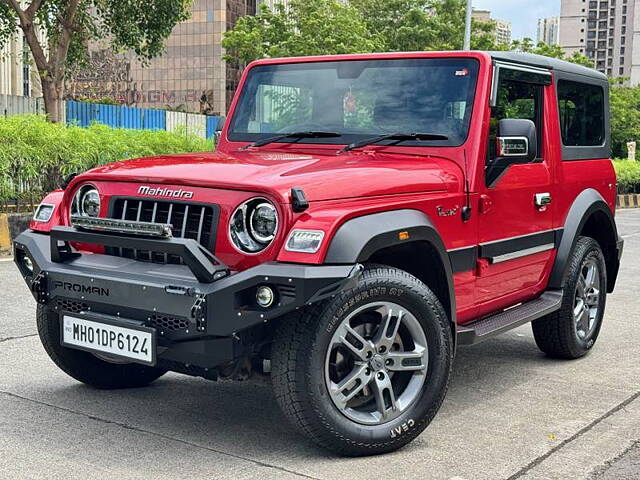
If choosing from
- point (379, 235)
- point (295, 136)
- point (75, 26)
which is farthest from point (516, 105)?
point (75, 26)

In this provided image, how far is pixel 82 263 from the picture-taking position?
4.32 metres

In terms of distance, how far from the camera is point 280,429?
4.61 m

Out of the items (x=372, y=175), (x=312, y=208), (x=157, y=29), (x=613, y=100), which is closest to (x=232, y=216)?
(x=312, y=208)

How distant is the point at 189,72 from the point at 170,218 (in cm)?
9081

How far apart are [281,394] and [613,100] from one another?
1964 inches

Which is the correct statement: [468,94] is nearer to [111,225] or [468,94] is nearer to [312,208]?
[312,208]

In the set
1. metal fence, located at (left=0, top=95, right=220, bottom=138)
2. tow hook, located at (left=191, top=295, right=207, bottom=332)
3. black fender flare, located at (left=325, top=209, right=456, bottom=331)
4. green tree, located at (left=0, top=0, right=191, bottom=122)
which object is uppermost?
green tree, located at (left=0, top=0, right=191, bottom=122)

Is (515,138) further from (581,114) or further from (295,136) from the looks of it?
(581,114)

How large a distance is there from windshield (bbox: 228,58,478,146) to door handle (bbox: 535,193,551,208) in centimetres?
80

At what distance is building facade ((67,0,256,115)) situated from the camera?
86188mm

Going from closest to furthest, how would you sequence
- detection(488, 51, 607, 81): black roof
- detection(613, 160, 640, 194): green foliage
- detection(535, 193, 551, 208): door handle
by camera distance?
detection(488, 51, 607, 81): black roof → detection(535, 193, 551, 208): door handle → detection(613, 160, 640, 194): green foliage

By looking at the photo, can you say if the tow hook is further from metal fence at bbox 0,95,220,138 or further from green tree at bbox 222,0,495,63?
green tree at bbox 222,0,495,63

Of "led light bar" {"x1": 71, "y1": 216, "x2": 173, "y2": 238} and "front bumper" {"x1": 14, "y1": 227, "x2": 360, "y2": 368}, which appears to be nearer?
"front bumper" {"x1": 14, "y1": 227, "x2": 360, "y2": 368}

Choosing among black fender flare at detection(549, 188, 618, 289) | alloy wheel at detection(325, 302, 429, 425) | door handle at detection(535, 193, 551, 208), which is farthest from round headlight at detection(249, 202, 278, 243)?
black fender flare at detection(549, 188, 618, 289)
